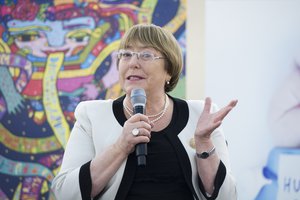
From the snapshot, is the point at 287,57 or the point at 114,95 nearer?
the point at 287,57

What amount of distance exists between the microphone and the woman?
0.02 metres

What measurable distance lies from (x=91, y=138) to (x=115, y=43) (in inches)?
66.1

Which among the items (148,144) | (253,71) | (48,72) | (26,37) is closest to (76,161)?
(148,144)

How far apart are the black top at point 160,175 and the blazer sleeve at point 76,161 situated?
1.1 inches

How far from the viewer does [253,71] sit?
2.75 m

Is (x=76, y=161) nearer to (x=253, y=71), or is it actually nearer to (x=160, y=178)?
(x=160, y=178)

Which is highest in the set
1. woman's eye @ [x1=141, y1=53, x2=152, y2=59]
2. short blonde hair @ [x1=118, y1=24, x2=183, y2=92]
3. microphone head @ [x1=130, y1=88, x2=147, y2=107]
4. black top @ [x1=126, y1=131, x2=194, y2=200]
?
short blonde hair @ [x1=118, y1=24, x2=183, y2=92]

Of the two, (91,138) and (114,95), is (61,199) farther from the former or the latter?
(114,95)

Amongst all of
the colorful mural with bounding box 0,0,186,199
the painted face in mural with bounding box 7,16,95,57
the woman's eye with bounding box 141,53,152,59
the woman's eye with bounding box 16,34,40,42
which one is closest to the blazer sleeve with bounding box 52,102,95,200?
the woman's eye with bounding box 141,53,152,59

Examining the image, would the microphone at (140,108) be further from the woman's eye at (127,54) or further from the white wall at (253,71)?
the white wall at (253,71)

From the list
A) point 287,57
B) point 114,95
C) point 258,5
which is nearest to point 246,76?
point 287,57

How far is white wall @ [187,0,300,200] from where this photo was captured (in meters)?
2.72

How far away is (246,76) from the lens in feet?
9.02

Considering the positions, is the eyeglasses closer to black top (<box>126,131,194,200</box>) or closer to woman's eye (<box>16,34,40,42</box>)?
black top (<box>126,131,194,200</box>)
